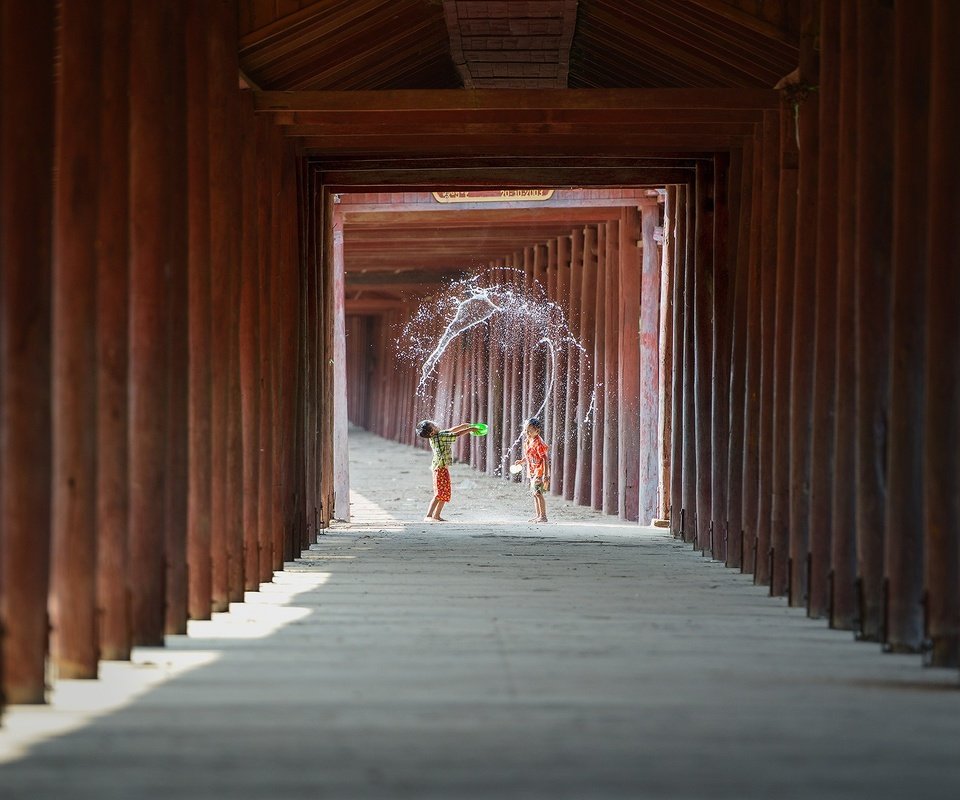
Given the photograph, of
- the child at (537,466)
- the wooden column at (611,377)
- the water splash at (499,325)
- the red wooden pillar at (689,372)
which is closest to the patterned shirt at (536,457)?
the child at (537,466)

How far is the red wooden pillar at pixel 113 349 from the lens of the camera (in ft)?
19.4

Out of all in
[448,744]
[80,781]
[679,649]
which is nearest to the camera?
[80,781]

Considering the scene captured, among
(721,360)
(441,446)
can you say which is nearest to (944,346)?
(721,360)

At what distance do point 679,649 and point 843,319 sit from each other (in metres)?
1.84

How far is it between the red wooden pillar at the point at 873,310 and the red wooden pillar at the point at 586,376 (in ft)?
42.3

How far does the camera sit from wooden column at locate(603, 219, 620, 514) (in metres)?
18.5

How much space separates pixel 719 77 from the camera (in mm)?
11242

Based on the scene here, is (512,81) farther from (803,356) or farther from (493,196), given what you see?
(803,356)

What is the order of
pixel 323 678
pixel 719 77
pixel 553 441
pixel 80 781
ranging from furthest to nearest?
pixel 553 441, pixel 719 77, pixel 323 678, pixel 80 781

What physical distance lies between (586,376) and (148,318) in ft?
45.6

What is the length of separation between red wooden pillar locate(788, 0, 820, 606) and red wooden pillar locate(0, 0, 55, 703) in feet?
15.1

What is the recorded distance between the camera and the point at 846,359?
7.14 meters

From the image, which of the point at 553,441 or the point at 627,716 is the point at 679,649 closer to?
the point at 627,716

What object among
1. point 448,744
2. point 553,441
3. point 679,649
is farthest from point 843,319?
point 553,441
